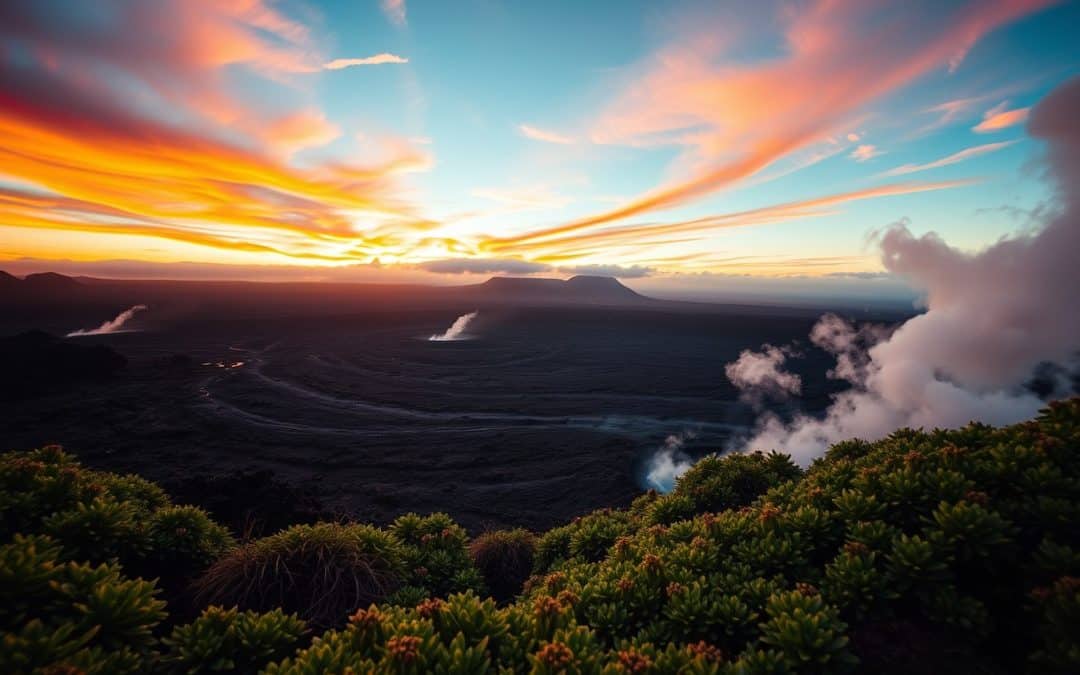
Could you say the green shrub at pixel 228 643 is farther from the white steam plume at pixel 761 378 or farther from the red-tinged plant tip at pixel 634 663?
the white steam plume at pixel 761 378

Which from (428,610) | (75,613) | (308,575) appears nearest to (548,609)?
(428,610)

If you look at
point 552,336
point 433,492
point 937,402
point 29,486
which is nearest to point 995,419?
point 937,402

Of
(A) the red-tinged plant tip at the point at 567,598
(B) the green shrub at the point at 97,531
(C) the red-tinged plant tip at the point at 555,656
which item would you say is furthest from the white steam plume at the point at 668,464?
(B) the green shrub at the point at 97,531

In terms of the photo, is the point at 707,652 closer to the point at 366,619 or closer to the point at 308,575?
the point at 366,619

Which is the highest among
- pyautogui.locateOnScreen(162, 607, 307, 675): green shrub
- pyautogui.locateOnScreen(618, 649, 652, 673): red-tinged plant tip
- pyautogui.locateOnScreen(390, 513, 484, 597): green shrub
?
pyautogui.locateOnScreen(618, 649, 652, 673): red-tinged plant tip

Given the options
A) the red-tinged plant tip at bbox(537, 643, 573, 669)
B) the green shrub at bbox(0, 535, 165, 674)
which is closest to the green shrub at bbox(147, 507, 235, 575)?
the green shrub at bbox(0, 535, 165, 674)

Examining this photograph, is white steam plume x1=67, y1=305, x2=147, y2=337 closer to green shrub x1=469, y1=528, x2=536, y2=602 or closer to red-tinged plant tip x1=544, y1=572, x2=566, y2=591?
green shrub x1=469, y1=528, x2=536, y2=602
